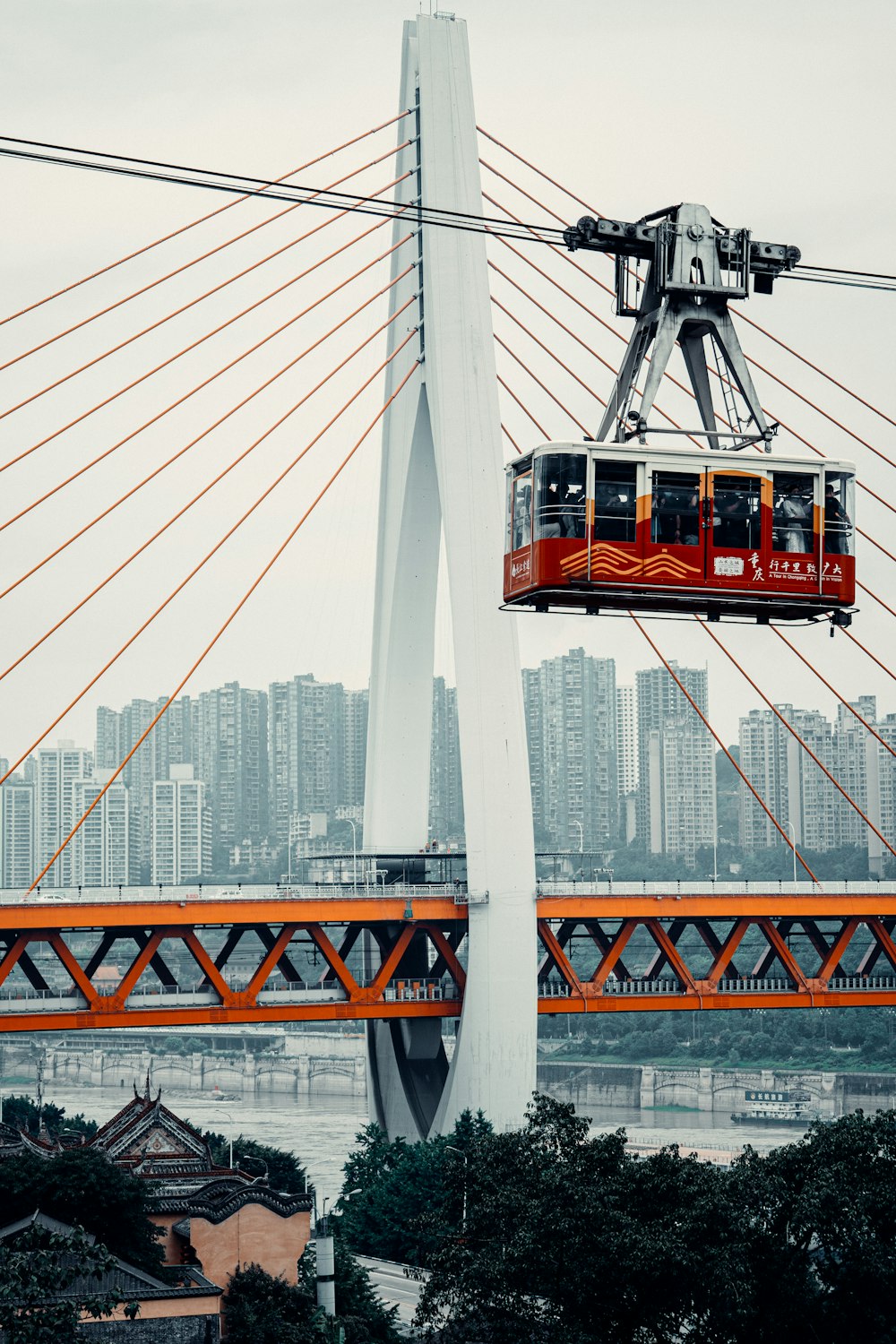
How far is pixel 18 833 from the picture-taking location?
15462 cm

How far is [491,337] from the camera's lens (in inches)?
1766

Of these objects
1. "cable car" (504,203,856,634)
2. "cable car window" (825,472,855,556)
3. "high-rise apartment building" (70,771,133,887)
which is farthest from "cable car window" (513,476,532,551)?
"high-rise apartment building" (70,771,133,887)

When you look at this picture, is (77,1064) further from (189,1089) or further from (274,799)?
(274,799)

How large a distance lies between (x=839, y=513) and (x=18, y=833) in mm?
141985

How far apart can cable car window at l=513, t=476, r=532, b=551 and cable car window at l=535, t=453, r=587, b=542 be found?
1.23ft

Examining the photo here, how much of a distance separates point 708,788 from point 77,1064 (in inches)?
1996

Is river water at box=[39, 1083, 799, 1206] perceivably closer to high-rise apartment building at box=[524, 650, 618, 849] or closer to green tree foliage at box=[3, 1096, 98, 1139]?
green tree foliage at box=[3, 1096, 98, 1139]

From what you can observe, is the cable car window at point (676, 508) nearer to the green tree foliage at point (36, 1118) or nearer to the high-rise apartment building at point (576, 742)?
the green tree foliage at point (36, 1118)

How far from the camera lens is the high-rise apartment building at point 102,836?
149 metres

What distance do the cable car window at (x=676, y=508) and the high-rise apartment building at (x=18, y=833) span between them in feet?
455

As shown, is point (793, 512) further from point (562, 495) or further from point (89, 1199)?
point (89, 1199)

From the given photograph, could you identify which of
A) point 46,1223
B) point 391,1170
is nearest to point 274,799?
point 391,1170

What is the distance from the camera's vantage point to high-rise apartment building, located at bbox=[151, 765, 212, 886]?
151 metres

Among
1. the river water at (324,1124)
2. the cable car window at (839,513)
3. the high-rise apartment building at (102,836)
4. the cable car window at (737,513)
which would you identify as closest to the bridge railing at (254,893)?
the river water at (324,1124)
